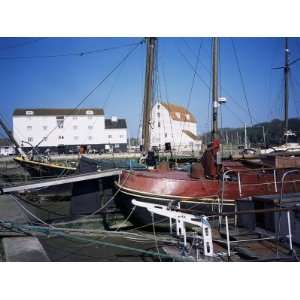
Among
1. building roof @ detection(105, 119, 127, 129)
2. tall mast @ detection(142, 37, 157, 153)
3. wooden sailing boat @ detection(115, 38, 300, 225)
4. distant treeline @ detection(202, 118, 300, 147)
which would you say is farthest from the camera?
building roof @ detection(105, 119, 127, 129)

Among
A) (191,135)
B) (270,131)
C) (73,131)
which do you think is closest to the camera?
(270,131)

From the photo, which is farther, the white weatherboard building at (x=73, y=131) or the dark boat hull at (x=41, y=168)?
the white weatherboard building at (x=73, y=131)

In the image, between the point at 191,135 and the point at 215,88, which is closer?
the point at 215,88

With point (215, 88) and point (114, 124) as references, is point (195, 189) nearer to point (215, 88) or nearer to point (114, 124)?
point (215, 88)

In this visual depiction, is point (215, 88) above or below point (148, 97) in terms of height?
below

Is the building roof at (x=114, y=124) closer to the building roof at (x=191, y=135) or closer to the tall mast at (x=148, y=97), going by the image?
the building roof at (x=191, y=135)

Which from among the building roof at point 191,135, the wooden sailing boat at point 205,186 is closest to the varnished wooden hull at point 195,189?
the wooden sailing boat at point 205,186

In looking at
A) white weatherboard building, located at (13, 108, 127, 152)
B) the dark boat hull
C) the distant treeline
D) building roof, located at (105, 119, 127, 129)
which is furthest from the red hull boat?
building roof, located at (105, 119, 127, 129)

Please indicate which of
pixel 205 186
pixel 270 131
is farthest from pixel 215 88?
pixel 270 131

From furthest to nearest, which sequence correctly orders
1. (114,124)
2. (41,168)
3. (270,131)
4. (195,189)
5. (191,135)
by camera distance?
(114,124) → (191,135) → (41,168) → (270,131) → (195,189)

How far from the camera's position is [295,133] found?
1445 cm

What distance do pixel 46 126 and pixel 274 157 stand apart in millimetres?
19722

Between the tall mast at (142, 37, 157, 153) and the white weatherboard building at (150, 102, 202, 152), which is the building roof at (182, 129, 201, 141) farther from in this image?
the tall mast at (142, 37, 157, 153)
